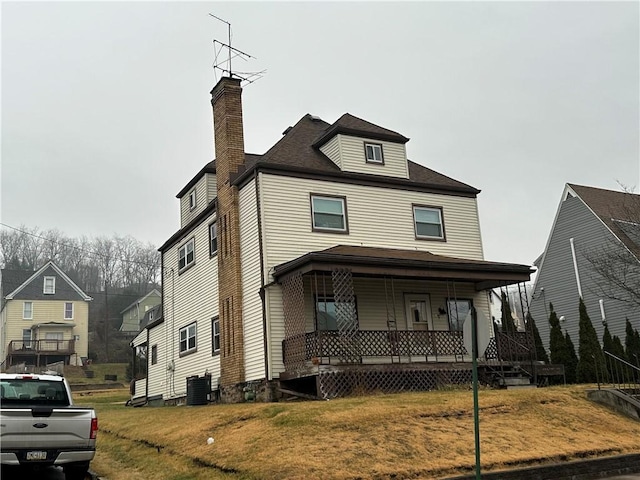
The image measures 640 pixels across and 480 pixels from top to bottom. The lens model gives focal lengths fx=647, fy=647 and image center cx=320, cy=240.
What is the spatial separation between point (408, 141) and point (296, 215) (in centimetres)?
598

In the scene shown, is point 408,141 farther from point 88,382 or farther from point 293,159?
point 88,382

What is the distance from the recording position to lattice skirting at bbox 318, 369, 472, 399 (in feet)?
56.0

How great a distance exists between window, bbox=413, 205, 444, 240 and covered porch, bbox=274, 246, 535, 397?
152cm

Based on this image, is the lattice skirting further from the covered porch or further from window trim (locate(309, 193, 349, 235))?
window trim (locate(309, 193, 349, 235))

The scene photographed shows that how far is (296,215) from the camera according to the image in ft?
67.9

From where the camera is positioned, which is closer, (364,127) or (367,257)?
(367,257)

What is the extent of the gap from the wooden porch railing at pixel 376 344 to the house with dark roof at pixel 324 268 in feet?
0.12

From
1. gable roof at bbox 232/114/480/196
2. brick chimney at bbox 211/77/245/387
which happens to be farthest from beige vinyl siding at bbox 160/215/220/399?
gable roof at bbox 232/114/480/196

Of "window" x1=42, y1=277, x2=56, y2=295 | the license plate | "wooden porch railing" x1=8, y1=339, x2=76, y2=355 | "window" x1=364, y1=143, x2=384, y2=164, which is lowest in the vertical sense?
the license plate

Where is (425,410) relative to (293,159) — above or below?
below

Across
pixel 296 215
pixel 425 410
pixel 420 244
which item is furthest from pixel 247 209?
pixel 425 410

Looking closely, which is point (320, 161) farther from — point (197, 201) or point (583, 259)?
point (583, 259)

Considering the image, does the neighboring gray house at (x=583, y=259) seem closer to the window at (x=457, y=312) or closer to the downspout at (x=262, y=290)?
the window at (x=457, y=312)

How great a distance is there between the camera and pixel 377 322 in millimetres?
20875
